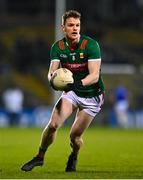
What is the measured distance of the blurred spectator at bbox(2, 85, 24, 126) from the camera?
1391 inches

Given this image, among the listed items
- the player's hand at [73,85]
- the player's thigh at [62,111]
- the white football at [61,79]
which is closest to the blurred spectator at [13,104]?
the player's thigh at [62,111]

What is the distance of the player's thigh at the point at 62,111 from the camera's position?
39.3 ft

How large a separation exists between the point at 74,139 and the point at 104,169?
101 cm

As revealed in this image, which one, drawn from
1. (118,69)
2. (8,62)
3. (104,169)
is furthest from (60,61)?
(8,62)

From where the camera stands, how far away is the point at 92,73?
11867 mm

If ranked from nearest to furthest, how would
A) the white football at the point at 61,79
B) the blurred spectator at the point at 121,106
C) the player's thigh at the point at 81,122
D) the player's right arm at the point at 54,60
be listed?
the white football at the point at 61,79 < the player's right arm at the point at 54,60 < the player's thigh at the point at 81,122 < the blurred spectator at the point at 121,106

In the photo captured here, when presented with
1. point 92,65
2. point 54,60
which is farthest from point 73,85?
point 54,60

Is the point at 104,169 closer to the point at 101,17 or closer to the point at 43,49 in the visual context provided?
the point at 43,49

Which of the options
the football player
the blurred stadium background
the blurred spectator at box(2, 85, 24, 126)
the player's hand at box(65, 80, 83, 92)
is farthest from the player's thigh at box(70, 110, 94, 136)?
the blurred spectator at box(2, 85, 24, 126)

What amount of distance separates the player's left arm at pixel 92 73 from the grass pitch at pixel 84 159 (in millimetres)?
1387

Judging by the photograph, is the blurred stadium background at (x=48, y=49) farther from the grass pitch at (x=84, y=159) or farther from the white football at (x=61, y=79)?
the white football at (x=61, y=79)

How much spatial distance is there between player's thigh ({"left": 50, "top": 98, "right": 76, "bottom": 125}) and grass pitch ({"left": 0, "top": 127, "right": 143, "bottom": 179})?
81cm

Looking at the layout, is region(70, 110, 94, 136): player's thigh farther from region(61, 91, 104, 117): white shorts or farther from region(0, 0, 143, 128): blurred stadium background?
region(0, 0, 143, 128): blurred stadium background

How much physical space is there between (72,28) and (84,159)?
176 inches
